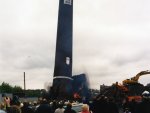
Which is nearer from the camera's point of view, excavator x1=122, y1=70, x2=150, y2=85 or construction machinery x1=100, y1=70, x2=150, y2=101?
construction machinery x1=100, y1=70, x2=150, y2=101

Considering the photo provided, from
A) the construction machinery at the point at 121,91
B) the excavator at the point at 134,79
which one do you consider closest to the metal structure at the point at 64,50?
the excavator at the point at 134,79

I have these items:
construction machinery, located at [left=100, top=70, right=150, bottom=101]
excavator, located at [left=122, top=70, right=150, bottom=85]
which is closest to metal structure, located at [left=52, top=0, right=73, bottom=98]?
excavator, located at [left=122, top=70, right=150, bottom=85]

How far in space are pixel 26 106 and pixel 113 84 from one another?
653 inches

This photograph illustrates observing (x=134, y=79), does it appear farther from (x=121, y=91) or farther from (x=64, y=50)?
(x=64, y=50)

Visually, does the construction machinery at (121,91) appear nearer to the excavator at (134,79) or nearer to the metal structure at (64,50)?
the excavator at (134,79)

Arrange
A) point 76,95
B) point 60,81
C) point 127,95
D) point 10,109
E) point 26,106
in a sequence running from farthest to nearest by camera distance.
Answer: point 60,81 < point 76,95 < point 127,95 < point 26,106 < point 10,109

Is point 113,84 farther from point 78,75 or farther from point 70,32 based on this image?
point 70,32

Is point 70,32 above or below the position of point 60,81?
above

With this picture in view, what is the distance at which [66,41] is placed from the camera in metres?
48.1

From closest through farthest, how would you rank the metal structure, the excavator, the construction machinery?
1. the construction machinery
2. the excavator
3. the metal structure

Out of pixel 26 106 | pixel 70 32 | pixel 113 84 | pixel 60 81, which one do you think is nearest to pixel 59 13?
pixel 70 32

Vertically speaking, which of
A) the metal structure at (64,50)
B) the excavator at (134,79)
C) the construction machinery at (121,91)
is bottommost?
the construction machinery at (121,91)

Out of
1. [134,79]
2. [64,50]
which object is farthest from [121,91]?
[64,50]

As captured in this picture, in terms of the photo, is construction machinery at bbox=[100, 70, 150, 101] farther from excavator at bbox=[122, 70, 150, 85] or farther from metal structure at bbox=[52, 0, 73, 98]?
metal structure at bbox=[52, 0, 73, 98]
